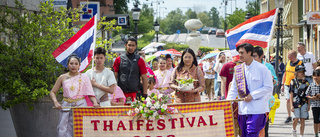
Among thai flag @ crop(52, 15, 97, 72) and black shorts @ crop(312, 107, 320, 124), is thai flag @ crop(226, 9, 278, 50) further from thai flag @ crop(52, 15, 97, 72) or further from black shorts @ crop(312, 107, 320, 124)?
thai flag @ crop(52, 15, 97, 72)

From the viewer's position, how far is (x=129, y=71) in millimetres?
9086

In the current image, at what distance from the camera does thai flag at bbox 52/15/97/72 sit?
8062mm

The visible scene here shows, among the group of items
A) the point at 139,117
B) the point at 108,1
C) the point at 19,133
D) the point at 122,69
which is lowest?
the point at 19,133

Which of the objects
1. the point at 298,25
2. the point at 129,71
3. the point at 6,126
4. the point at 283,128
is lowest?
the point at 283,128

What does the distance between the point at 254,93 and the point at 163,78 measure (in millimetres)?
4501

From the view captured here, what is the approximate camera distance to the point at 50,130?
31.1 ft

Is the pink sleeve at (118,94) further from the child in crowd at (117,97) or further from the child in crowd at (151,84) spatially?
the child in crowd at (151,84)

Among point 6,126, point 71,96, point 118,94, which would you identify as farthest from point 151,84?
point 71,96

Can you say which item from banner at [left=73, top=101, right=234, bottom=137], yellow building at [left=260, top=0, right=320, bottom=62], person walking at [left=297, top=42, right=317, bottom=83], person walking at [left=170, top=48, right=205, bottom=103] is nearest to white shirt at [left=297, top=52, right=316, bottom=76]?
person walking at [left=297, top=42, right=317, bottom=83]

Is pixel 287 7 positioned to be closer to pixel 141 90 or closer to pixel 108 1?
pixel 108 1

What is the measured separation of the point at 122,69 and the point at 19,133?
229 centimetres

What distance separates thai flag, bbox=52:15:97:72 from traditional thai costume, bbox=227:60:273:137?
2.37 meters

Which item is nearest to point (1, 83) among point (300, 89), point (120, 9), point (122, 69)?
point (122, 69)

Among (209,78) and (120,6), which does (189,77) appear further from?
(120,6)
